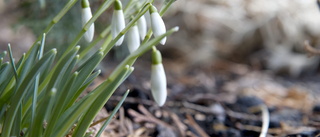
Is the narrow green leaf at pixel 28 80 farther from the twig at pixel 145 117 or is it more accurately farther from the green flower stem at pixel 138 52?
the twig at pixel 145 117

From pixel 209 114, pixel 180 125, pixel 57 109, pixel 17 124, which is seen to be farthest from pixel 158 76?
pixel 209 114

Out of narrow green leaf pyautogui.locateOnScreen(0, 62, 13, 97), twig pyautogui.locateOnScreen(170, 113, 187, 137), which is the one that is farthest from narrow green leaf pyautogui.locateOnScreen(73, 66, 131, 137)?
twig pyautogui.locateOnScreen(170, 113, 187, 137)

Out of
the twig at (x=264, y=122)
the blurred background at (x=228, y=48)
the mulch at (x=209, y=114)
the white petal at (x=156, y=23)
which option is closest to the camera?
the white petal at (x=156, y=23)

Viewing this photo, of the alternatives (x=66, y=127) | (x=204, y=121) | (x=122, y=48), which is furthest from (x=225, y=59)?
(x=66, y=127)

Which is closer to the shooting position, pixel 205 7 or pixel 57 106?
pixel 57 106

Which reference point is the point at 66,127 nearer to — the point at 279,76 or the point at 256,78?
the point at 256,78

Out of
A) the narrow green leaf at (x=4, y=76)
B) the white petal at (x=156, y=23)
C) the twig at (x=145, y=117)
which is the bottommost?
the narrow green leaf at (x=4, y=76)

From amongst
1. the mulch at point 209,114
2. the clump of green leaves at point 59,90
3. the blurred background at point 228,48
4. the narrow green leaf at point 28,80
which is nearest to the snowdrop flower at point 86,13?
the clump of green leaves at point 59,90

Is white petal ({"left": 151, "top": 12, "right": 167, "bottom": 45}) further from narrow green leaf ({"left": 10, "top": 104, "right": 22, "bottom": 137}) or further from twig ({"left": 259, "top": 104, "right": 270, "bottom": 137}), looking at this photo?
twig ({"left": 259, "top": 104, "right": 270, "bottom": 137})
